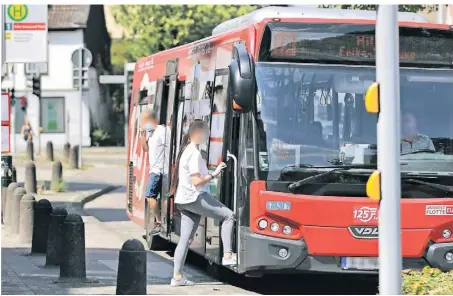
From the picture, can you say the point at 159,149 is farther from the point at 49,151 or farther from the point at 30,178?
the point at 49,151

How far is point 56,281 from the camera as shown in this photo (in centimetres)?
1133

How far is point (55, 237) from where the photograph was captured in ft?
Result: 42.0

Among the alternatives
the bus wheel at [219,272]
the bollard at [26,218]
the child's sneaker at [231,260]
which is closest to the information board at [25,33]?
the bollard at [26,218]

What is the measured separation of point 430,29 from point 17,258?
20.1ft

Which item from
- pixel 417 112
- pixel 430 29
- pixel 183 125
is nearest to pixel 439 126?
pixel 417 112

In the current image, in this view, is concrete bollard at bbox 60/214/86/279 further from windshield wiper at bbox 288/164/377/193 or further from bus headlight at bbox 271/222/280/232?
windshield wiper at bbox 288/164/377/193

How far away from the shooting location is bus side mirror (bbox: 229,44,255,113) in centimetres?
1004

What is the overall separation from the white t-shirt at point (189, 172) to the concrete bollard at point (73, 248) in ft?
3.66

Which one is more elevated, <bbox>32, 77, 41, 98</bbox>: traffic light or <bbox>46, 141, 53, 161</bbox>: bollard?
<bbox>32, 77, 41, 98</bbox>: traffic light

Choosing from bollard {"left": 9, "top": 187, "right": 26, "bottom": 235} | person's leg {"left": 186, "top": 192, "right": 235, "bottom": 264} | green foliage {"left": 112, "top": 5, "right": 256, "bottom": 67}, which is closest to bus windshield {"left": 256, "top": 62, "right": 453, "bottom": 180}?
person's leg {"left": 186, "top": 192, "right": 235, "bottom": 264}

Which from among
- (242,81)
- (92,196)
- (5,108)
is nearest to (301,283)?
(242,81)

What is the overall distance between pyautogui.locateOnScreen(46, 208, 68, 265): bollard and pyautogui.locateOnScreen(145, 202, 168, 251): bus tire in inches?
71.9

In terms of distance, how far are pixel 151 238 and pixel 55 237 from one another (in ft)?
7.51

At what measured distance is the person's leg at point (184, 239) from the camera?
36.7 feet
